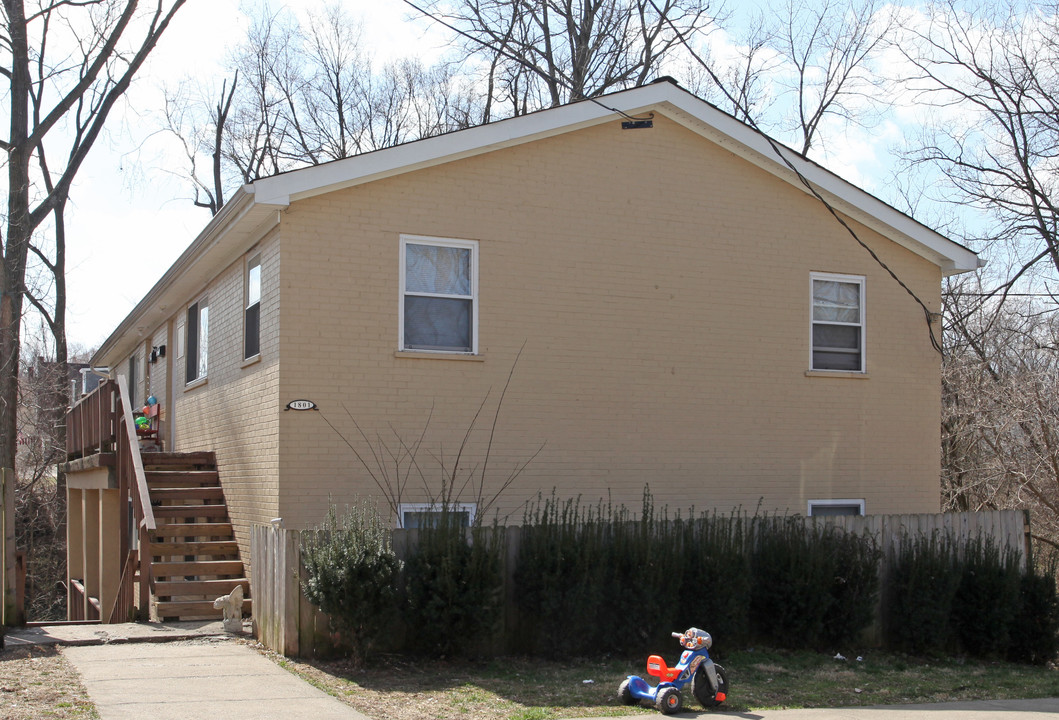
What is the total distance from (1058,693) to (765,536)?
9.97 feet

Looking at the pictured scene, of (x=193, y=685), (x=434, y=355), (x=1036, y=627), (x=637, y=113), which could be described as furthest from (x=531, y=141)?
(x=1036, y=627)

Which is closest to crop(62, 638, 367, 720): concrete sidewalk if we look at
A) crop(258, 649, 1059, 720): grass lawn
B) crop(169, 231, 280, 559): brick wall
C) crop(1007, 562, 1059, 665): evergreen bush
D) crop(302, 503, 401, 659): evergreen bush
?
crop(258, 649, 1059, 720): grass lawn

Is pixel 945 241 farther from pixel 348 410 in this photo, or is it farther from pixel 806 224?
pixel 348 410

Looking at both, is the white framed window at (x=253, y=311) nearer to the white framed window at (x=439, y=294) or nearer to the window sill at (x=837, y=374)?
the white framed window at (x=439, y=294)

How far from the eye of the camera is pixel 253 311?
13.1 m

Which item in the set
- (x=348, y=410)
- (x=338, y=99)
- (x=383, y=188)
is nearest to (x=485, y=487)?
(x=348, y=410)

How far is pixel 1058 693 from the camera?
31.2ft

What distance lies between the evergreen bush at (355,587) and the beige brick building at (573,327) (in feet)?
7.80

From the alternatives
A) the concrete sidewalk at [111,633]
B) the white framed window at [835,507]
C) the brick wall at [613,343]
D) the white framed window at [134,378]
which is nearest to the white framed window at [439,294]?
the brick wall at [613,343]

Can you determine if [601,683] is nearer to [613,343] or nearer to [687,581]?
[687,581]

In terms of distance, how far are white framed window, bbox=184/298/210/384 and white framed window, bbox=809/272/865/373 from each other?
8775mm

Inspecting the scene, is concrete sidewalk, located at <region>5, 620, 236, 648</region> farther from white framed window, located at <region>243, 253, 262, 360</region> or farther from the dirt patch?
white framed window, located at <region>243, 253, 262, 360</region>

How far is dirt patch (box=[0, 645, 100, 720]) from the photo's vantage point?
7340mm

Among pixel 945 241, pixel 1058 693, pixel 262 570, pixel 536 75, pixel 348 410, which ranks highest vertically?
pixel 536 75
